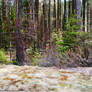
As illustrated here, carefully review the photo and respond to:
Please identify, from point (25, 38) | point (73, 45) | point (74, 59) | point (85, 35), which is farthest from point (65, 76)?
point (25, 38)

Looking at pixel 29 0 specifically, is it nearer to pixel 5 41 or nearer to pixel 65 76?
pixel 5 41

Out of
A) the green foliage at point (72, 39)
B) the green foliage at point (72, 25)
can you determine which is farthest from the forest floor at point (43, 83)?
the green foliage at point (72, 25)

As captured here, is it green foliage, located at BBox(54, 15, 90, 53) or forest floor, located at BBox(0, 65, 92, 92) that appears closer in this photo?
forest floor, located at BBox(0, 65, 92, 92)

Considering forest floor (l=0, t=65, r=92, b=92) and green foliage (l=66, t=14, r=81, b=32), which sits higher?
green foliage (l=66, t=14, r=81, b=32)

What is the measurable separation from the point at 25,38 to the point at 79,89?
328 inches

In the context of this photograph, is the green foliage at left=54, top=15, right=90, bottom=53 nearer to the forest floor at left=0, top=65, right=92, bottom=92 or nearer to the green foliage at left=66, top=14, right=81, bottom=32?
the green foliage at left=66, top=14, right=81, bottom=32

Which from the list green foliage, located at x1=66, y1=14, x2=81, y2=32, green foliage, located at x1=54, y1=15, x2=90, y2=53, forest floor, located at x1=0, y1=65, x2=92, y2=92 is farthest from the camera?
green foliage, located at x1=66, y1=14, x2=81, y2=32

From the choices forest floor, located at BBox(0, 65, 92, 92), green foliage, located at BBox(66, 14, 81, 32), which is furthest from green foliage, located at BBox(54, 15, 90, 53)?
forest floor, located at BBox(0, 65, 92, 92)

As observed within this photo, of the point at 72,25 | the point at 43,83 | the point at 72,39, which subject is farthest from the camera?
the point at 72,25

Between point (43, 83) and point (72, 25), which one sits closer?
point (43, 83)

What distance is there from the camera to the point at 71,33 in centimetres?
690

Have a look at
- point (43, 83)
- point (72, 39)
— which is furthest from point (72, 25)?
point (43, 83)

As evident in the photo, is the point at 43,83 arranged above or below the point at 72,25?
below

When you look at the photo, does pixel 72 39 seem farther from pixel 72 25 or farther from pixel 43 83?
pixel 43 83
